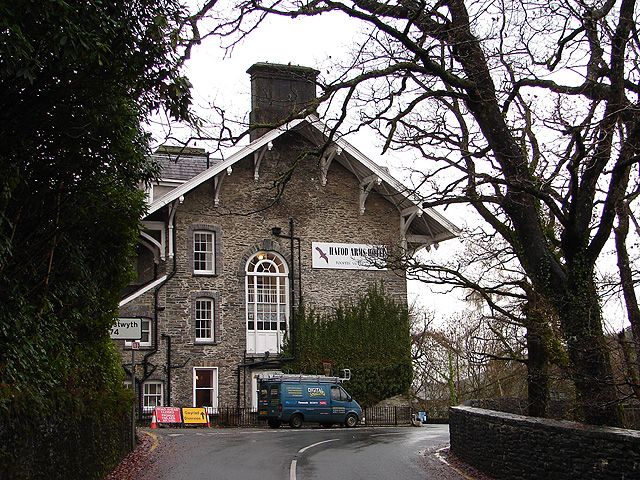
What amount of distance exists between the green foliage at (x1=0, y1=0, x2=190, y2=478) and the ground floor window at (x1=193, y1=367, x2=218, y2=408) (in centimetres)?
2054

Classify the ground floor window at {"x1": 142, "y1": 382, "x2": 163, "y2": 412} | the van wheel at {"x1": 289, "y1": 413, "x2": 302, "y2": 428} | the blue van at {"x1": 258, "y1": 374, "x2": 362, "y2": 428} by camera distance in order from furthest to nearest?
1. the ground floor window at {"x1": 142, "y1": 382, "x2": 163, "y2": 412}
2. the van wheel at {"x1": 289, "y1": 413, "x2": 302, "y2": 428}
3. the blue van at {"x1": 258, "y1": 374, "x2": 362, "y2": 428}

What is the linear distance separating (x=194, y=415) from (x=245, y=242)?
7476 mm

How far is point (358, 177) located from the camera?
1462 inches

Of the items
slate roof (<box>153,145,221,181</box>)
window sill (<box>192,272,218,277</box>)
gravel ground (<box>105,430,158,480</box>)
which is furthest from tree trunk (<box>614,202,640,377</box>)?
slate roof (<box>153,145,221,181</box>)

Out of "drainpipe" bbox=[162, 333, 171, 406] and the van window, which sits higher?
"drainpipe" bbox=[162, 333, 171, 406]

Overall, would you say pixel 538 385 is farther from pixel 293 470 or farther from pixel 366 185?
pixel 366 185

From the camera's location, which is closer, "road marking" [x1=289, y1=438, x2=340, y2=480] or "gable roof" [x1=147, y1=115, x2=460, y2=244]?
"road marking" [x1=289, y1=438, x2=340, y2=480]

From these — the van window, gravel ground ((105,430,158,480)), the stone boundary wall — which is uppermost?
the van window

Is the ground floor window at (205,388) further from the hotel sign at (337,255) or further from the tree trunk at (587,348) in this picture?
the tree trunk at (587,348)

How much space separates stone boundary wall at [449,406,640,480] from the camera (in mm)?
10555

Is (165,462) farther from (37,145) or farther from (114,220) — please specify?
(37,145)

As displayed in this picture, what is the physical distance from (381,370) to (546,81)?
76.5ft

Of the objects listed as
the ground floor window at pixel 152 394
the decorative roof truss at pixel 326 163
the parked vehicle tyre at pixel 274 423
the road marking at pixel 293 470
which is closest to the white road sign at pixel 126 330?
the road marking at pixel 293 470

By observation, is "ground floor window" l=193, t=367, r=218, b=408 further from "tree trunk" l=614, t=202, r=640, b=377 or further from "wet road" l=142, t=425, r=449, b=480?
"tree trunk" l=614, t=202, r=640, b=377
